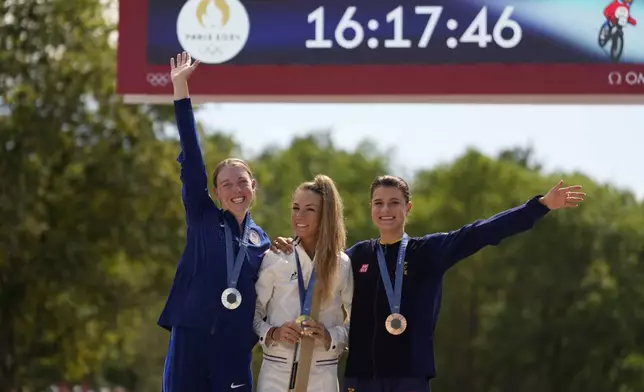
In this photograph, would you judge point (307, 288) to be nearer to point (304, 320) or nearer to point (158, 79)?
point (304, 320)

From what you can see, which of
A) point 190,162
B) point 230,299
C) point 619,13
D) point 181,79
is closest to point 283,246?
point 230,299

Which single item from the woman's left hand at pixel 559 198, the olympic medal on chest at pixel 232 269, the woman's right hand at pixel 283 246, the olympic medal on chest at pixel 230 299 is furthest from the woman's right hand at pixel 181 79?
the woman's left hand at pixel 559 198

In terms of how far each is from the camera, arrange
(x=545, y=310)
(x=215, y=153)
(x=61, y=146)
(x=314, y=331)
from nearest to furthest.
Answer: (x=314, y=331) < (x=61, y=146) < (x=215, y=153) < (x=545, y=310)

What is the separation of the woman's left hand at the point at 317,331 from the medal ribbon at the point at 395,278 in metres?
0.35

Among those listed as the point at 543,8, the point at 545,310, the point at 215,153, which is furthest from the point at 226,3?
the point at 545,310

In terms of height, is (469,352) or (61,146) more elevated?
(61,146)

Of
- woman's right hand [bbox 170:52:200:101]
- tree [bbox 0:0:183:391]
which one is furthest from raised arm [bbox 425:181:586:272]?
tree [bbox 0:0:183:391]

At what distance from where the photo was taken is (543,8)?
761 cm

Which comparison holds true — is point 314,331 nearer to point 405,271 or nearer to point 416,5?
point 405,271

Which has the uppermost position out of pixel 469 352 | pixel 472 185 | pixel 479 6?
pixel 472 185

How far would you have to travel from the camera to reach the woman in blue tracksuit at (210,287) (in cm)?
496

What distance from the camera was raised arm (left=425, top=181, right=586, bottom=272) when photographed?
5.01 meters

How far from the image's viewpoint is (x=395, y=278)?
16.9 ft

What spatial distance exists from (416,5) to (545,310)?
2411cm
